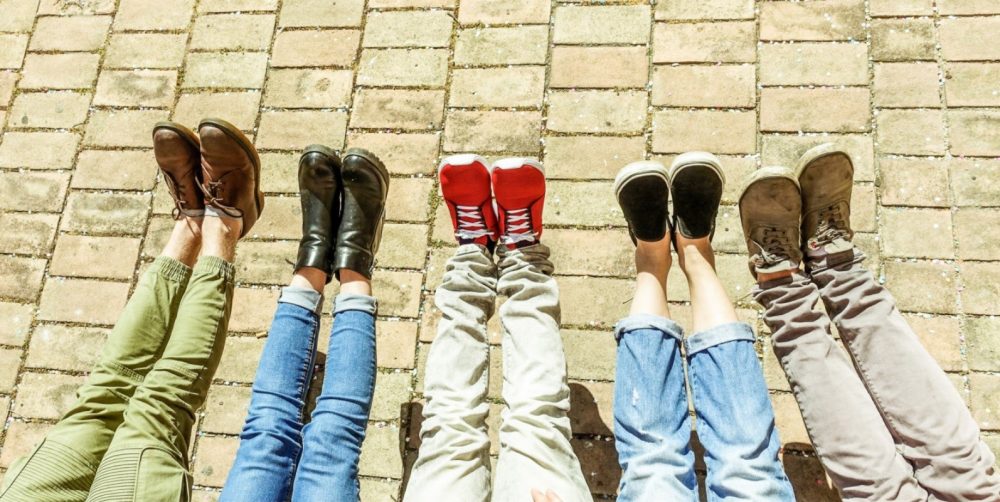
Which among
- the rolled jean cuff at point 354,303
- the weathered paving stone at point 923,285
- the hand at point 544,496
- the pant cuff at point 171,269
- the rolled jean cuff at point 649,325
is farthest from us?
the weathered paving stone at point 923,285

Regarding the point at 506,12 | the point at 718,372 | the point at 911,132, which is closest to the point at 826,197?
the point at 911,132

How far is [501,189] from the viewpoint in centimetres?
272

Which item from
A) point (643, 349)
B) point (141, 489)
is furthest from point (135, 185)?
point (643, 349)

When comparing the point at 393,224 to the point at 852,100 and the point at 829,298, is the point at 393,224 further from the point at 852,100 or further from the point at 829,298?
the point at 852,100

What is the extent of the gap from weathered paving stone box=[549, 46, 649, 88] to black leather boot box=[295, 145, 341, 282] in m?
1.06

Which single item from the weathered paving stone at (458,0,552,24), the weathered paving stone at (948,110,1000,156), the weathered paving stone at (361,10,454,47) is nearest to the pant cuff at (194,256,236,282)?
the weathered paving stone at (361,10,454,47)

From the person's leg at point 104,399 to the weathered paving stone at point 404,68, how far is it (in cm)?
119

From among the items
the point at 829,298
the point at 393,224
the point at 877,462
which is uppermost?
the point at 393,224

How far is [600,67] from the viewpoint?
317cm

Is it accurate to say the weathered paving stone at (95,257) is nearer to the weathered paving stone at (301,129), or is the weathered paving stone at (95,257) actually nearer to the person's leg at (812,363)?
the weathered paving stone at (301,129)

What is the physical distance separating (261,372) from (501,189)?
43.0 inches

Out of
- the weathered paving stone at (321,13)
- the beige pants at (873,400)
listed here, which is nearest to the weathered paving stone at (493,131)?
the weathered paving stone at (321,13)

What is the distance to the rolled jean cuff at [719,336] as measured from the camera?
229cm

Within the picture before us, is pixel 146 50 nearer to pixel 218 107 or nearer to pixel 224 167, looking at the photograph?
pixel 218 107
